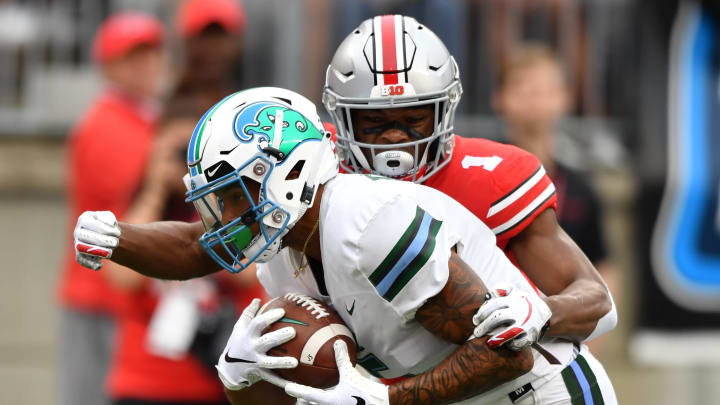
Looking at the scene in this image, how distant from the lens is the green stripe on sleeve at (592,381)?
3873 millimetres

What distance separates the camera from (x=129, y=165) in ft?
20.0

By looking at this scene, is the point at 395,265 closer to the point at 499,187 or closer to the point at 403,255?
the point at 403,255

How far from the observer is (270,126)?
3621mm

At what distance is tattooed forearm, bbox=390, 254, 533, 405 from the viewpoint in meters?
3.50

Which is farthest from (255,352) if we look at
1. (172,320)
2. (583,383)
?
(172,320)

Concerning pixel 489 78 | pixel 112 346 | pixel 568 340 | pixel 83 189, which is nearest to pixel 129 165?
pixel 83 189

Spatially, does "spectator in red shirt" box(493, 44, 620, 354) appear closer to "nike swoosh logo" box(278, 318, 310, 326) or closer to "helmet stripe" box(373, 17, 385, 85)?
"helmet stripe" box(373, 17, 385, 85)

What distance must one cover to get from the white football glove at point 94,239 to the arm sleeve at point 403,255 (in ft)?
2.47

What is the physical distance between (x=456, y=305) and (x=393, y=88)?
73cm

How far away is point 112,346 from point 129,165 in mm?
864

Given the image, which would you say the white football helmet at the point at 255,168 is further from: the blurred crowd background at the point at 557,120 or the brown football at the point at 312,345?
the blurred crowd background at the point at 557,120

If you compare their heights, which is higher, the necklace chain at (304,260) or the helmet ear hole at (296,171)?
the helmet ear hole at (296,171)

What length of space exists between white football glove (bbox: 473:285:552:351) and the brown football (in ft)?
1.31

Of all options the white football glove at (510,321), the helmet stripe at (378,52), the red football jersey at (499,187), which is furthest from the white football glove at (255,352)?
the helmet stripe at (378,52)
